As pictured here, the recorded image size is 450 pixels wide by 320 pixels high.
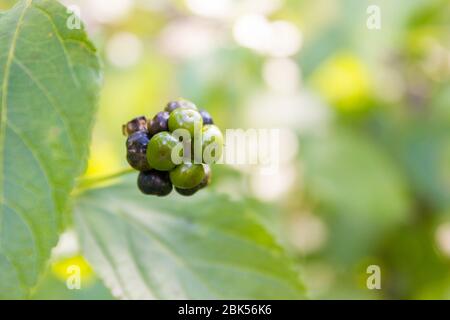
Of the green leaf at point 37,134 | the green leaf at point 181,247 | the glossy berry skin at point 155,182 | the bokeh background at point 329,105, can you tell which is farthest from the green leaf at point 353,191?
the green leaf at point 37,134

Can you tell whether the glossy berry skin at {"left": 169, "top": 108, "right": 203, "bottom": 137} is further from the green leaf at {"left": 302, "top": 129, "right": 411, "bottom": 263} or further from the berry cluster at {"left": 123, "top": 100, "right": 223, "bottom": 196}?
the green leaf at {"left": 302, "top": 129, "right": 411, "bottom": 263}

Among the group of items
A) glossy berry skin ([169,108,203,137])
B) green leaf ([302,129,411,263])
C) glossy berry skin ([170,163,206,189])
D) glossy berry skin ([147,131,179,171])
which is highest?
green leaf ([302,129,411,263])

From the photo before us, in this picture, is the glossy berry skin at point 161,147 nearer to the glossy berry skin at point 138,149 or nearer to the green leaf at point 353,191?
the glossy berry skin at point 138,149

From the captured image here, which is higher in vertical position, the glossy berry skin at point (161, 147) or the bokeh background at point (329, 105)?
the bokeh background at point (329, 105)

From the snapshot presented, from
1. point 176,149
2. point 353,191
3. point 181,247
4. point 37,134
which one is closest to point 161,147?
point 176,149

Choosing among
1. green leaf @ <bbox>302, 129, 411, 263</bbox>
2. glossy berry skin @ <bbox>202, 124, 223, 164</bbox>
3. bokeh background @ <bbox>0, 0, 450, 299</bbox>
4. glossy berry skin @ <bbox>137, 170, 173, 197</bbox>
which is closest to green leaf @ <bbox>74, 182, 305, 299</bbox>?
glossy berry skin @ <bbox>137, 170, 173, 197</bbox>

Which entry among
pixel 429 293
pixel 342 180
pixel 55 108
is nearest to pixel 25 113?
pixel 55 108

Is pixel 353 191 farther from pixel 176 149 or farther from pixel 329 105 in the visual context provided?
pixel 176 149
